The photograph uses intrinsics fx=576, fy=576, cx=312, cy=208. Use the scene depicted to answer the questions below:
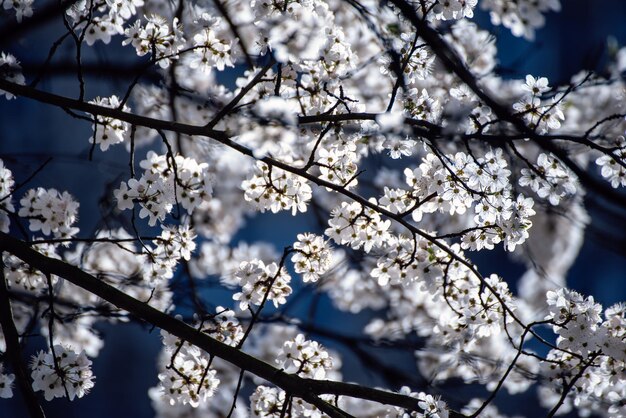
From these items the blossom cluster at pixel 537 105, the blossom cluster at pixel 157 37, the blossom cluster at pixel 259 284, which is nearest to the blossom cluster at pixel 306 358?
the blossom cluster at pixel 259 284

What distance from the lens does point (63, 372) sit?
3.12 metres

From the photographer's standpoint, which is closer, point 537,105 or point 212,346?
point 212,346

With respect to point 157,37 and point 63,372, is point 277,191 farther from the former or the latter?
point 63,372

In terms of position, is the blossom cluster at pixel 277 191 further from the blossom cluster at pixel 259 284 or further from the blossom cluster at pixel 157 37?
the blossom cluster at pixel 157 37

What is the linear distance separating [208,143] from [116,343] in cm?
1150

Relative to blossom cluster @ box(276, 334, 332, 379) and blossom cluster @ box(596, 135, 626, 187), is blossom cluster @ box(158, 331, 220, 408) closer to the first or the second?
blossom cluster @ box(276, 334, 332, 379)

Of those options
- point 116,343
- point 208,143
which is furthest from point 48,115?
point 208,143

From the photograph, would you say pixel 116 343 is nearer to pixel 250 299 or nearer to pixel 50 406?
pixel 50 406

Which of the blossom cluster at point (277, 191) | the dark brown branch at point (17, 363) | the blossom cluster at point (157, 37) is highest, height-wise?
the blossom cluster at point (157, 37)

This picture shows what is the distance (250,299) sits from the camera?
342 centimetres

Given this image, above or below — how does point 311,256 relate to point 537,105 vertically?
below

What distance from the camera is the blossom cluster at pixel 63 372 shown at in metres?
3.15

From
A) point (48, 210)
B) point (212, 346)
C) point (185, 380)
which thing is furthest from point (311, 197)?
point (48, 210)

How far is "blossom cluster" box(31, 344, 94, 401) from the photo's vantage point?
10.3 ft
